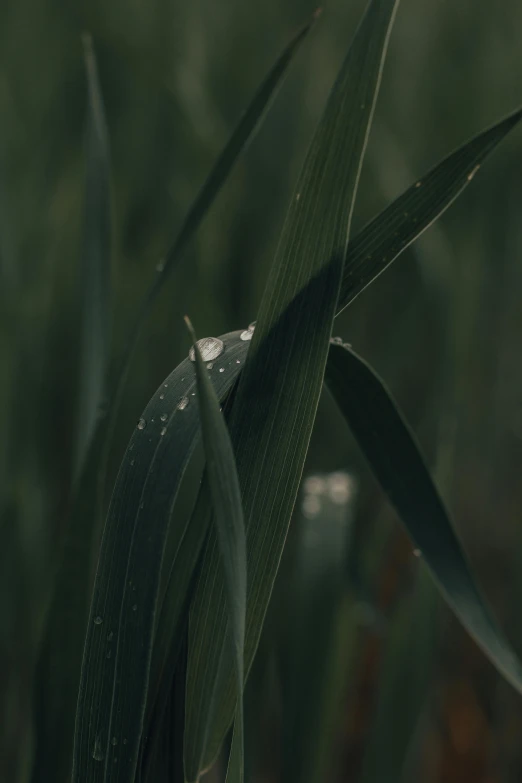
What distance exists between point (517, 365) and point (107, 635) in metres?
0.99

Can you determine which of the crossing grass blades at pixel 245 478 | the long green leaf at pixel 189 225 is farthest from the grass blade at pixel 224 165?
the crossing grass blades at pixel 245 478

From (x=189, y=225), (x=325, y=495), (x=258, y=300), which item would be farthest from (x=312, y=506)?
(x=258, y=300)

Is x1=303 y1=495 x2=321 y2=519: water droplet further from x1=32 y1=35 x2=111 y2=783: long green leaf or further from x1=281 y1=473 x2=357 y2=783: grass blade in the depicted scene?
x1=32 y1=35 x2=111 y2=783: long green leaf

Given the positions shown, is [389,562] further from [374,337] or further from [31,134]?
[31,134]

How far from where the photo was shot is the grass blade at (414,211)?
42cm

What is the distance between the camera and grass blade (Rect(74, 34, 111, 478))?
0.64 m

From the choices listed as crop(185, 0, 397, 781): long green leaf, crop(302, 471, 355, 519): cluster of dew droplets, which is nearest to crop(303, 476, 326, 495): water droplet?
crop(302, 471, 355, 519): cluster of dew droplets

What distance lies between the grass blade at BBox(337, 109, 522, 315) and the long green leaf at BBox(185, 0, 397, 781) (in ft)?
0.08

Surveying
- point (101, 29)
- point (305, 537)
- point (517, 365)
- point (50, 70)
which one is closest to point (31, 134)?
point (50, 70)

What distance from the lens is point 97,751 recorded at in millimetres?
425

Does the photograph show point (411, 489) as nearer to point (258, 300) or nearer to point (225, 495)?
point (225, 495)

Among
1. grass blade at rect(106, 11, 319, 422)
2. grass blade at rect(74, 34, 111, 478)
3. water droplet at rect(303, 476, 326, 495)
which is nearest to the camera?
grass blade at rect(106, 11, 319, 422)

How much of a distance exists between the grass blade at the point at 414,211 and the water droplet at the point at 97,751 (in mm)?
251

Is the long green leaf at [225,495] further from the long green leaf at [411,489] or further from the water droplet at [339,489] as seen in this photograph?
the water droplet at [339,489]
